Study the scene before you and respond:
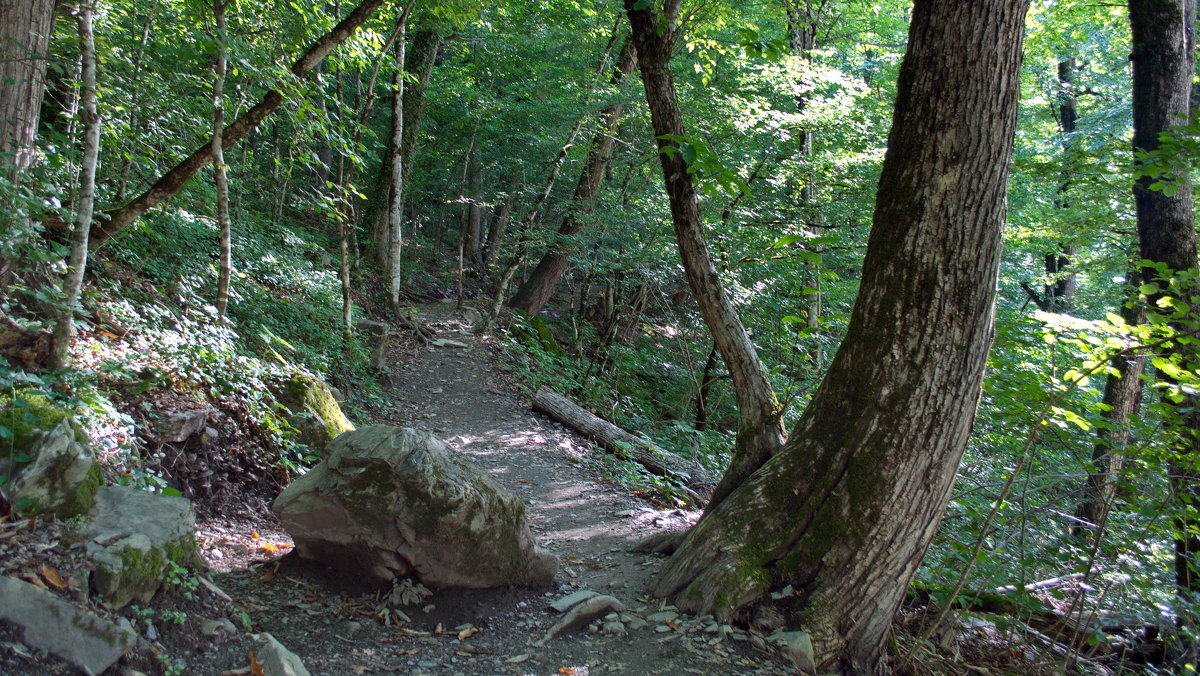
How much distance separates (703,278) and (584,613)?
91.7 inches

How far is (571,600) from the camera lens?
4.00 m

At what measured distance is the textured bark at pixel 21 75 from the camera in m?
4.33

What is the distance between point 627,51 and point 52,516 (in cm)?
1264

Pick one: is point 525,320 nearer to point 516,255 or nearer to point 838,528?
point 516,255

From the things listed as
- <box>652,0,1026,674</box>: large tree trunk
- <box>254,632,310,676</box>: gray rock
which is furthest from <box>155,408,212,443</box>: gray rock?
<box>652,0,1026,674</box>: large tree trunk

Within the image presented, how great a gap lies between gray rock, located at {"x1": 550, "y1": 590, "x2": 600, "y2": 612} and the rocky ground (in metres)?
0.02

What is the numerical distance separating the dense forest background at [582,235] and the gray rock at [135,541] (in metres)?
0.59

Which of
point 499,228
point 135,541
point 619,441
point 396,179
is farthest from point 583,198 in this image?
point 135,541

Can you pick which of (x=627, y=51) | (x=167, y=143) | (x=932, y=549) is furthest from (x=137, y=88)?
(x=627, y=51)

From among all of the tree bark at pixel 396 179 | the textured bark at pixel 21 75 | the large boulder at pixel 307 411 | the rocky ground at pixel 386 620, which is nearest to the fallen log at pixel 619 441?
the rocky ground at pixel 386 620

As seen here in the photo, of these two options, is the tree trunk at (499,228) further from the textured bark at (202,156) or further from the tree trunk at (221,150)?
the tree trunk at (221,150)

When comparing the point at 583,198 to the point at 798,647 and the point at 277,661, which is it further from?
the point at 277,661

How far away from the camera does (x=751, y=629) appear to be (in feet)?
12.0

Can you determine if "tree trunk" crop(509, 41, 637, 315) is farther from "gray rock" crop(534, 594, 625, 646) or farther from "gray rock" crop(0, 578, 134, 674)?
"gray rock" crop(0, 578, 134, 674)
